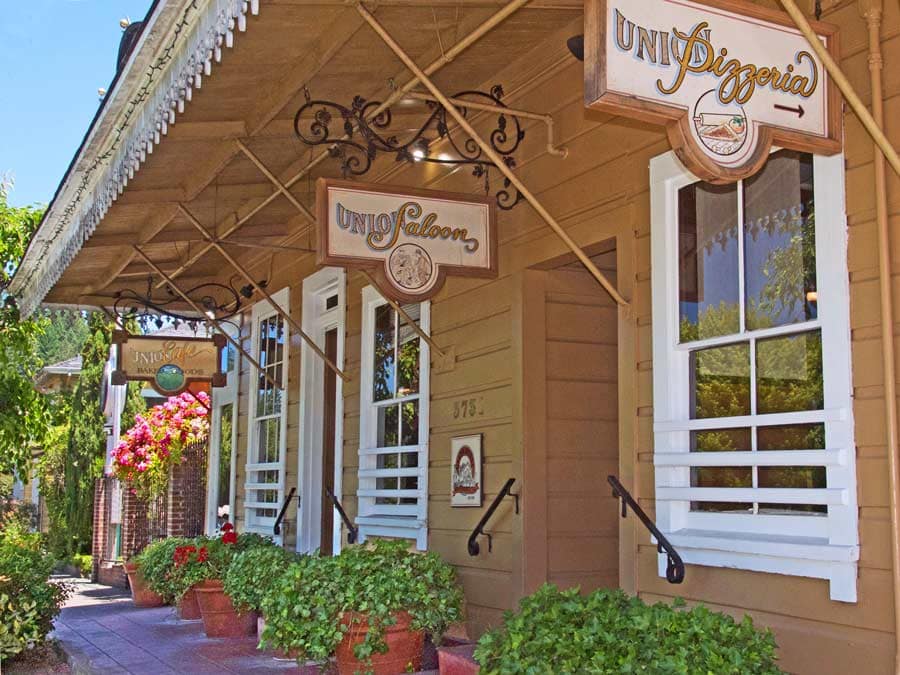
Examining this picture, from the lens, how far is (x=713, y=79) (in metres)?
3.30

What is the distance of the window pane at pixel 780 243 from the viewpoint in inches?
163

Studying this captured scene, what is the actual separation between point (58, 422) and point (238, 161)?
652 cm

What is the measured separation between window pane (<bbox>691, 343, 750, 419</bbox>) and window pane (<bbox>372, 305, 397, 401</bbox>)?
11.2 feet

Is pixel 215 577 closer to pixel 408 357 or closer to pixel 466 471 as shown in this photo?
pixel 408 357

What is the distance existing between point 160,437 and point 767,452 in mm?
10918

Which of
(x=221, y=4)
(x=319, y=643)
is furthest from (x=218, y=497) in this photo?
(x=221, y=4)

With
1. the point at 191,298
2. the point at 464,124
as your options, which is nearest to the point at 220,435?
the point at 191,298

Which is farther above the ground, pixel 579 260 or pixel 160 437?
pixel 579 260

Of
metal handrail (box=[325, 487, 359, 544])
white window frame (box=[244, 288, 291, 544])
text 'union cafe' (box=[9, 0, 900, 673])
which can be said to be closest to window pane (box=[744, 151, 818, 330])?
text 'union cafe' (box=[9, 0, 900, 673])

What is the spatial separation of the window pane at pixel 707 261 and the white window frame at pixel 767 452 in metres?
0.04

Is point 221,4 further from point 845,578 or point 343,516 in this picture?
point 343,516

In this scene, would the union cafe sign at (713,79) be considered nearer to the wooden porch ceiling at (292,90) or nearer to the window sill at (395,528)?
the wooden porch ceiling at (292,90)

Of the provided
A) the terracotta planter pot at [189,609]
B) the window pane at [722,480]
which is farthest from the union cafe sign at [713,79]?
the terracotta planter pot at [189,609]

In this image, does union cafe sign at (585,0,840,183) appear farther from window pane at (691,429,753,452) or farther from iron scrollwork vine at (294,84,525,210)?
iron scrollwork vine at (294,84,525,210)
